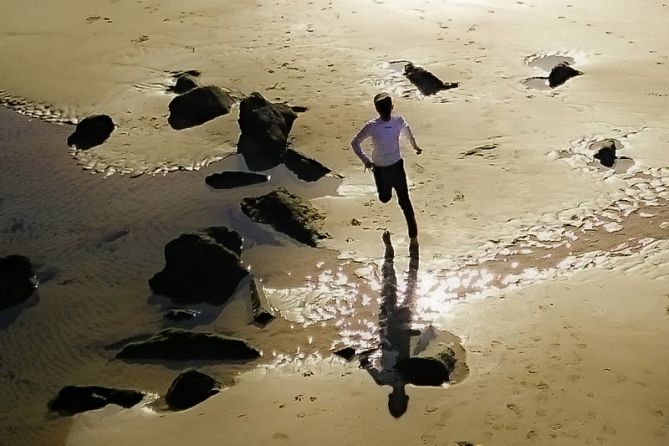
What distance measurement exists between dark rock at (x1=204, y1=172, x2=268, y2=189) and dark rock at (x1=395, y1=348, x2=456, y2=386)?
14.3ft

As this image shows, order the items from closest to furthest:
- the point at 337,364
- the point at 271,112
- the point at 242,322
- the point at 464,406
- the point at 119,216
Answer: the point at 464,406 < the point at 337,364 < the point at 242,322 < the point at 119,216 < the point at 271,112

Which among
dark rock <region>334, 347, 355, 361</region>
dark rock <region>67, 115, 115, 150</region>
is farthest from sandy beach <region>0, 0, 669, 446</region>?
dark rock <region>67, 115, 115, 150</region>

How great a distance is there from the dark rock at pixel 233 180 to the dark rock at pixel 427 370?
436 cm

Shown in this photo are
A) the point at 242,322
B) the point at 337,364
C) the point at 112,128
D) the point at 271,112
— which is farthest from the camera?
the point at 112,128

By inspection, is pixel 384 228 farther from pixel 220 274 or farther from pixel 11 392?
pixel 11 392

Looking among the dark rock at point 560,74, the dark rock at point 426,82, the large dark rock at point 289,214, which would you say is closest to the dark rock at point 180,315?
the large dark rock at point 289,214

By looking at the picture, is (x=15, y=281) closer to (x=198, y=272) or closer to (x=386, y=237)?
(x=198, y=272)

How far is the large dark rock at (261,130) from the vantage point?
11.4 m

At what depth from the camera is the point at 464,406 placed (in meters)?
6.94

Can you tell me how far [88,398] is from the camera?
748cm

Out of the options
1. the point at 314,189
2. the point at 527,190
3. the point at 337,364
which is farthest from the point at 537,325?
the point at 314,189

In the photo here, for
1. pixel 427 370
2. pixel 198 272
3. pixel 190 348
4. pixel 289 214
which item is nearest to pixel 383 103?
pixel 289 214

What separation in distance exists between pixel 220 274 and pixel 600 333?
3839 millimetres

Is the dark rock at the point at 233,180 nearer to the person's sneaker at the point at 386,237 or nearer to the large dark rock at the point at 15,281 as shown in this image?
the person's sneaker at the point at 386,237
